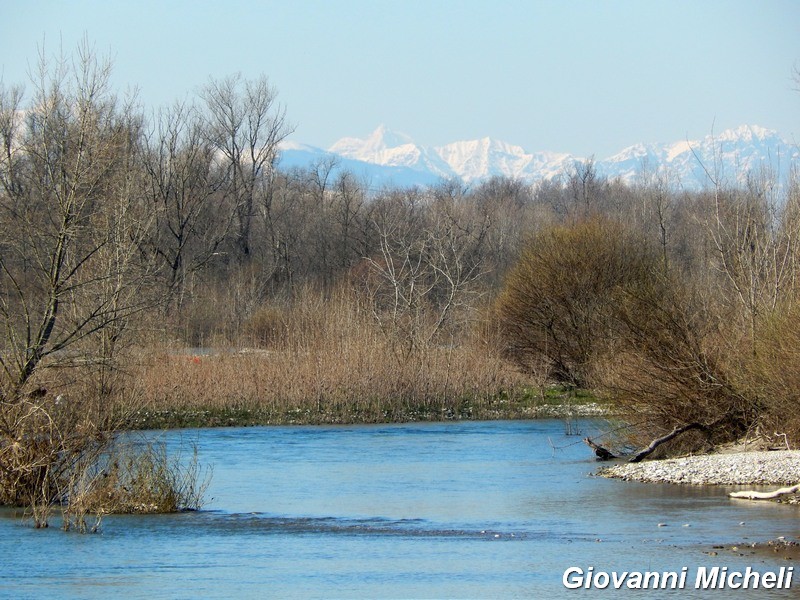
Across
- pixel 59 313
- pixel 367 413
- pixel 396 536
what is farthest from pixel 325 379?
pixel 396 536

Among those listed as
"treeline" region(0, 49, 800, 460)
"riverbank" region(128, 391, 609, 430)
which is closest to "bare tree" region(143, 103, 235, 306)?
"treeline" region(0, 49, 800, 460)

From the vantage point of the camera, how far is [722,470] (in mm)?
22844

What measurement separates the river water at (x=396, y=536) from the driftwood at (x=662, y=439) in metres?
1.11

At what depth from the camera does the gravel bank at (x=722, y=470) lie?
21812 millimetres

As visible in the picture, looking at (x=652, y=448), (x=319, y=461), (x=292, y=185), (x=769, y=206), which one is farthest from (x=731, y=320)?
(x=292, y=185)

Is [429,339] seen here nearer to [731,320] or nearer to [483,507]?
[731,320]

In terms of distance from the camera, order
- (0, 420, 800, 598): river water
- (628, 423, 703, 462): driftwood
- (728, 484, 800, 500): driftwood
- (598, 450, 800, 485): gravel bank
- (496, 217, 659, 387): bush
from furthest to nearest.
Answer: (496, 217, 659, 387): bush → (628, 423, 703, 462): driftwood → (598, 450, 800, 485): gravel bank → (728, 484, 800, 500): driftwood → (0, 420, 800, 598): river water

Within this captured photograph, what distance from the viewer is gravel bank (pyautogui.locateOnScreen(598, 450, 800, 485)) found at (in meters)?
21.8

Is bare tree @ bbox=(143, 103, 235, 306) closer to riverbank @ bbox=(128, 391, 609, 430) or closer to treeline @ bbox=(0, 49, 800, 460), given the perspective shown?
treeline @ bbox=(0, 49, 800, 460)

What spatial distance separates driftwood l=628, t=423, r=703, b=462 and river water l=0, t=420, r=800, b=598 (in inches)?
43.8

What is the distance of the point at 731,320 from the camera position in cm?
2684

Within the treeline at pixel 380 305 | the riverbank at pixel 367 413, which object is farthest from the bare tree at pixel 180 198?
the riverbank at pixel 367 413

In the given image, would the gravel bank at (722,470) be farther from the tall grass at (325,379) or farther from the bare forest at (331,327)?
the tall grass at (325,379)

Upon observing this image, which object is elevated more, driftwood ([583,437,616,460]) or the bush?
the bush
